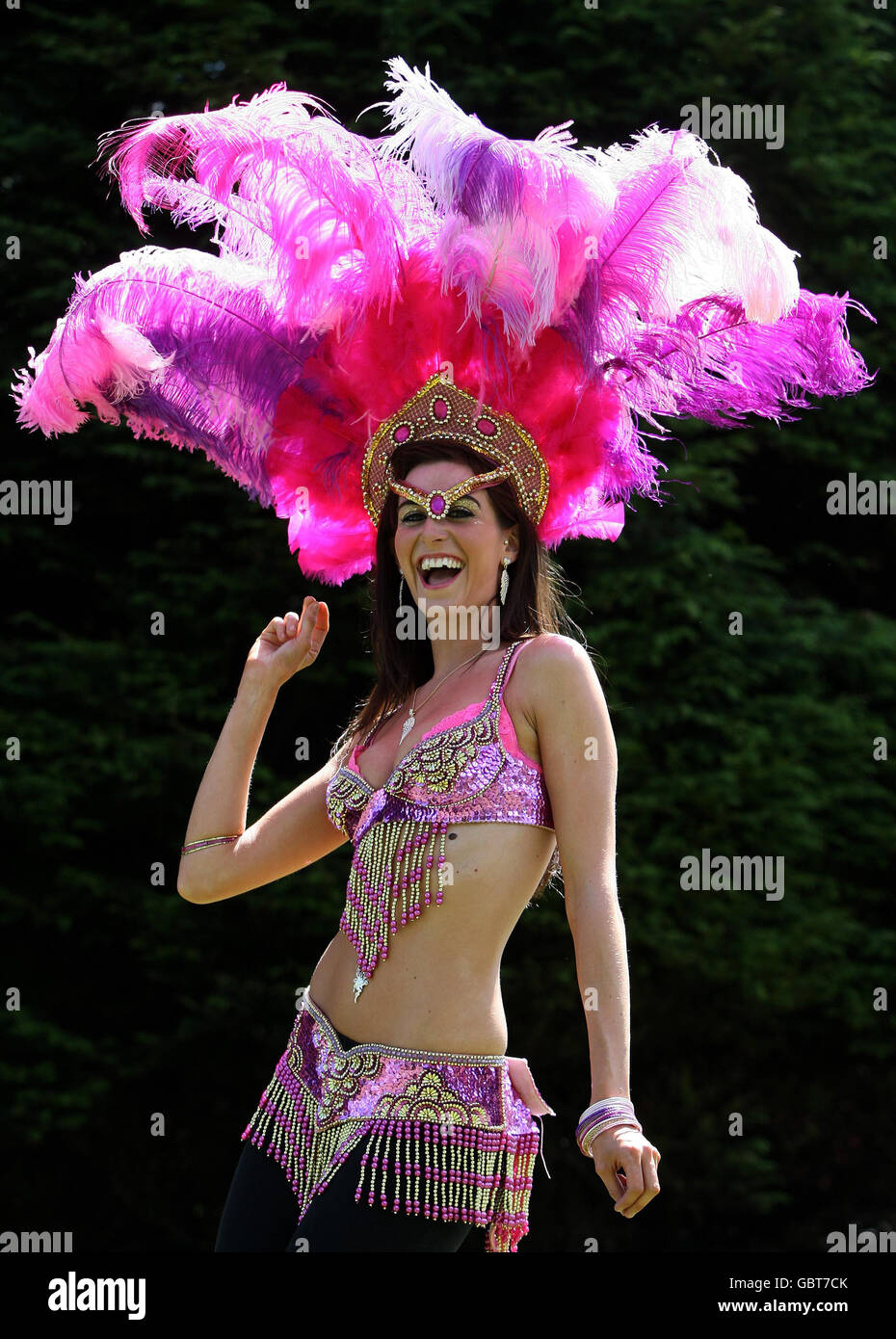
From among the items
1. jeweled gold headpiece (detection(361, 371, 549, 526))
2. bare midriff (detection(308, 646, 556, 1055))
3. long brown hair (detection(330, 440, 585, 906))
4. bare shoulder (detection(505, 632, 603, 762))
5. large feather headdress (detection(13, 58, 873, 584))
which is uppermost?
large feather headdress (detection(13, 58, 873, 584))

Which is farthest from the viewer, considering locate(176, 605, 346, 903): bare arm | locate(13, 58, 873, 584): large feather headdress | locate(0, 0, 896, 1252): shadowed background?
locate(0, 0, 896, 1252): shadowed background

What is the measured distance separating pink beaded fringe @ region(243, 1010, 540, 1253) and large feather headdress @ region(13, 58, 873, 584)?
38.0 inches

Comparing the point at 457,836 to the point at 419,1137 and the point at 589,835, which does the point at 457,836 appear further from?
the point at 419,1137

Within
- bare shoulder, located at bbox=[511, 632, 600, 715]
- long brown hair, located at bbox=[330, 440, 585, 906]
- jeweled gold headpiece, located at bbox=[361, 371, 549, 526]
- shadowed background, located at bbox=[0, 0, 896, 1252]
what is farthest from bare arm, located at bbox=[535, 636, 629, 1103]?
shadowed background, located at bbox=[0, 0, 896, 1252]

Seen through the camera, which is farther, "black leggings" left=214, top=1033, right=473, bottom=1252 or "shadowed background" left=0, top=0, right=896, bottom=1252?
"shadowed background" left=0, top=0, right=896, bottom=1252

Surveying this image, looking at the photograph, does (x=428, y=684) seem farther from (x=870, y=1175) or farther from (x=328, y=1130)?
(x=870, y=1175)

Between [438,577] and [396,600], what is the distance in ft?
0.68

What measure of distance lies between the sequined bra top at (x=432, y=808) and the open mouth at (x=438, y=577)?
0.18 meters

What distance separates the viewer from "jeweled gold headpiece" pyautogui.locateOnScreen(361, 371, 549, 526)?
2.58 meters

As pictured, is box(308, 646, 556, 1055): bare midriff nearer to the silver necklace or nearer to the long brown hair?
the long brown hair

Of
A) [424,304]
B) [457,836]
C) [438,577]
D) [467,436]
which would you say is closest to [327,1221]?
[457,836]

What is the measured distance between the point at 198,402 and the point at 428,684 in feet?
2.29

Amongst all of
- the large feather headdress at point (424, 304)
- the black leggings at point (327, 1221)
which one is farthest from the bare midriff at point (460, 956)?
the large feather headdress at point (424, 304)

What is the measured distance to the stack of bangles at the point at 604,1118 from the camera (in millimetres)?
2145
